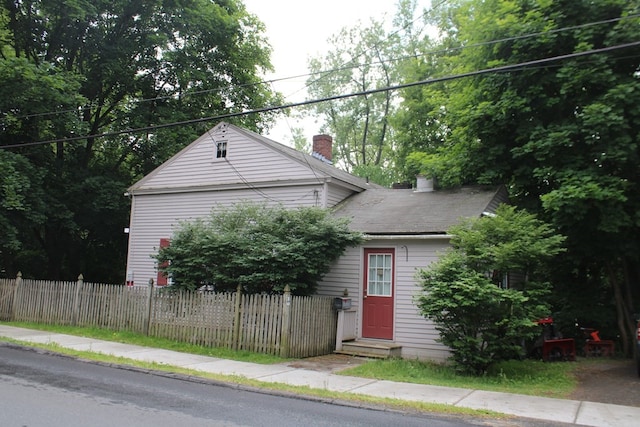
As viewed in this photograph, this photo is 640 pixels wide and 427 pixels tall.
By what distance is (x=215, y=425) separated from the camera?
19.9ft

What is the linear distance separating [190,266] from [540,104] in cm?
991

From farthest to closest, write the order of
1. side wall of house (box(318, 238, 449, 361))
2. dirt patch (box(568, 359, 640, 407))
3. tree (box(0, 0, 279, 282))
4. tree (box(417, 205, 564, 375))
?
tree (box(0, 0, 279, 282)) < side wall of house (box(318, 238, 449, 361)) < tree (box(417, 205, 564, 375)) < dirt patch (box(568, 359, 640, 407))

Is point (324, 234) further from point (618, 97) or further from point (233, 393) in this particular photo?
point (618, 97)

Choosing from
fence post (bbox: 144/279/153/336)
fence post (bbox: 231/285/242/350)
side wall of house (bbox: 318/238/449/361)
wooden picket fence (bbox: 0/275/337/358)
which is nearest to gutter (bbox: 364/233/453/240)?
side wall of house (bbox: 318/238/449/361)

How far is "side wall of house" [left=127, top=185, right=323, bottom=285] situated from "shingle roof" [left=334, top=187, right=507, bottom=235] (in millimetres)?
3110

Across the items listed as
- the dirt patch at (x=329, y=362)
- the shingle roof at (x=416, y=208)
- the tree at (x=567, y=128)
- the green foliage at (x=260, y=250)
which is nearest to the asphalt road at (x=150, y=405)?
the dirt patch at (x=329, y=362)

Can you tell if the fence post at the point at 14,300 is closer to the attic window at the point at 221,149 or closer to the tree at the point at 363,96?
the attic window at the point at 221,149

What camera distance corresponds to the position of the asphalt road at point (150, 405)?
6.16 metres

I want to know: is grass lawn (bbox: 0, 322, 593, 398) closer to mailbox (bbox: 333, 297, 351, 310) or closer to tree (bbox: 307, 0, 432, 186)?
mailbox (bbox: 333, 297, 351, 310)

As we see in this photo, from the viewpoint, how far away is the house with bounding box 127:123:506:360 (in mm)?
12836

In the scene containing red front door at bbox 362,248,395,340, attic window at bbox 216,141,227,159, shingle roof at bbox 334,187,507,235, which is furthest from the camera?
attic window at bbox 216,141,227,159

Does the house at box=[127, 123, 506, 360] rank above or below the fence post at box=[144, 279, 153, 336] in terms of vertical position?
above

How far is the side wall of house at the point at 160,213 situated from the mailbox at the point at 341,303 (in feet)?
16.2

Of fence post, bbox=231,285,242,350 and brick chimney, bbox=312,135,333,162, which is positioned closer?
fence post, bbox=231,285,242,350
